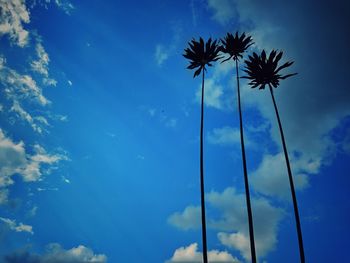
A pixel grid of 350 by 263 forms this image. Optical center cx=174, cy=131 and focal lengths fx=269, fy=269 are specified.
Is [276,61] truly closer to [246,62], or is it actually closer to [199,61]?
[246,62]

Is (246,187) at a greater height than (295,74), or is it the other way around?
(295,74)

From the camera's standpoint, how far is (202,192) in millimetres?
25219

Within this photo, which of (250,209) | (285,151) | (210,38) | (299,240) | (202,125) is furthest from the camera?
(210,38)

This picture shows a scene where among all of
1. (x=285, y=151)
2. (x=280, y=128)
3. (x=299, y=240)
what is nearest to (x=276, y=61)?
(x=280, y=128)

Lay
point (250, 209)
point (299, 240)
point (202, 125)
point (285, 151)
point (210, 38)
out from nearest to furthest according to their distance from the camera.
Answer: point (299, 240) < point (250, 209) < point (285, 151) < point (202, 125) < point (210, 38)

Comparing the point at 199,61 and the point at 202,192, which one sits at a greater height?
the point at 199,61

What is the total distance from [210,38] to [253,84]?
7608 millimetres

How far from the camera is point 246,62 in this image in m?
32.1

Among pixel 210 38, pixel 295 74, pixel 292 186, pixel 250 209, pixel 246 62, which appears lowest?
pixel 250 209

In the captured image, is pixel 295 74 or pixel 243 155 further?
pixel 295 74

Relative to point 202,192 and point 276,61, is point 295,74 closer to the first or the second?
point 276,61

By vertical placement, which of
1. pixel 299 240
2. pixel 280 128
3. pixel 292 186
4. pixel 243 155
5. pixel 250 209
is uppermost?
pixel 280 128

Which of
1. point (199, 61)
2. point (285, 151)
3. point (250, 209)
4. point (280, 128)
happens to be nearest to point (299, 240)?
point (250, 209)

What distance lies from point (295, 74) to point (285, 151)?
30.4 ft
